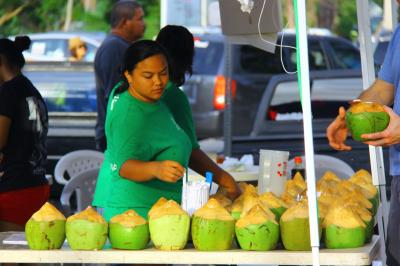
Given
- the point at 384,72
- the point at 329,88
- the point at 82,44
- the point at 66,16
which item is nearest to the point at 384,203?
the point at 384,72

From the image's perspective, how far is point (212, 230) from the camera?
367 centimetres

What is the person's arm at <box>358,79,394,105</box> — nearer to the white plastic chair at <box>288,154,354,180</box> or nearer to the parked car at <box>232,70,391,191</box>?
the white plastic chair at <box>288,154,354,180</box>

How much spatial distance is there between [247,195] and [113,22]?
4540mm

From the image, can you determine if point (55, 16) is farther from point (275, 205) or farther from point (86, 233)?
point (86, 233)

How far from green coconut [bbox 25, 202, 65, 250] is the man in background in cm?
385

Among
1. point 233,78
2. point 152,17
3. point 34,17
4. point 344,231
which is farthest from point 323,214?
point 34,17

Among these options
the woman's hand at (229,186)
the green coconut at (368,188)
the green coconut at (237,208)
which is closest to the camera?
the green coconut at (237,208)

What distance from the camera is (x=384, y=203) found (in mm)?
4574

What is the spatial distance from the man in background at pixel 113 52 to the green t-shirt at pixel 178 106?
278cm

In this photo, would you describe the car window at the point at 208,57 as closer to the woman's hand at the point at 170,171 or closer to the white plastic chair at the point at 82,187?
the white plastic chair at the point at 82,187

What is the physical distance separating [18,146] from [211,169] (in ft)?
4.04

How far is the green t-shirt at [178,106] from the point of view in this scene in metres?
4.83

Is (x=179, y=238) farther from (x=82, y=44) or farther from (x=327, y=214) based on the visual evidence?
(x=82, y=44)

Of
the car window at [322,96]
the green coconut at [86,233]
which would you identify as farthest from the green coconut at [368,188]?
the car window at [322,96]
